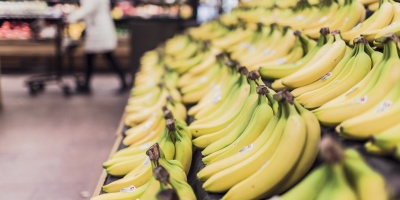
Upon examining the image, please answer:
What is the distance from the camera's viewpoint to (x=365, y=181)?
101 cm

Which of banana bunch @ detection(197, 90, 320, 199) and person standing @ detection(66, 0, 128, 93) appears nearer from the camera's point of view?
banana bunch @ detection(197, 90, 320, 199)

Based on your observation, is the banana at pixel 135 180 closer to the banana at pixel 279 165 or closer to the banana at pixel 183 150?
the banana at pixel 183 150

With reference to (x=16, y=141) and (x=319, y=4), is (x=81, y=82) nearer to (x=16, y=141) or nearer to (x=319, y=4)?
(x=16, y=141)

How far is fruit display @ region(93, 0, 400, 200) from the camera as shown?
1.22 meters

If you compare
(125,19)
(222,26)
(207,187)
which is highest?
(207,187)

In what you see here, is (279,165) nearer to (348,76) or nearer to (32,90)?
(348,76)

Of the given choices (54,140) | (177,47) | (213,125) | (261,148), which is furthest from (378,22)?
(54,140)

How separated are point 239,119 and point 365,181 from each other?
107 centimetres

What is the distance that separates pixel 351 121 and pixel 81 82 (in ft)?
19.7

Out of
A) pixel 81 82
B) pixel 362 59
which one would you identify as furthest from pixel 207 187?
pixel 81 82

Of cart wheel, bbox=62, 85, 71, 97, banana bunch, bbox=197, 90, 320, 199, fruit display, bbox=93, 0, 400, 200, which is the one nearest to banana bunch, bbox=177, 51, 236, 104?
fruit display, bbox=93, 0, 400, 200

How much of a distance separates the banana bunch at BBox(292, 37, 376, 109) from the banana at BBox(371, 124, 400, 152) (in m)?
0.58

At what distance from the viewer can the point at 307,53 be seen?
2.42 meters

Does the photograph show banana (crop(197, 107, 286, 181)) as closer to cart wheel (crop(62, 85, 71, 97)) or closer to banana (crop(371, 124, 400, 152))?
banana (crop(371, 124, 400, 152))
